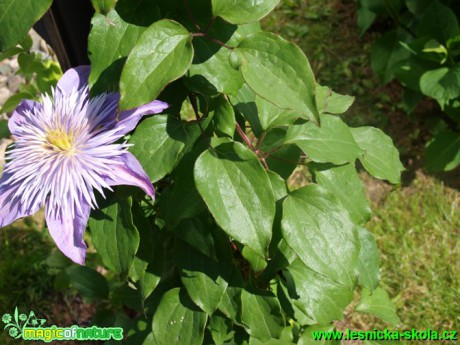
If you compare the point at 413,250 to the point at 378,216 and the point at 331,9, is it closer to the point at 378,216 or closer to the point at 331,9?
the point at 378,216

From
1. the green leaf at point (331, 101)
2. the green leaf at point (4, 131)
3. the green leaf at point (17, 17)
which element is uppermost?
the green leaf at point (17, 17)

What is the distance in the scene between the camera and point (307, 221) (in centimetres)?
78

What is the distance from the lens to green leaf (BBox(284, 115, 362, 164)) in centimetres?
87

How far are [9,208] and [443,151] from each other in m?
1.81

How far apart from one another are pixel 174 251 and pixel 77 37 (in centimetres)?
42

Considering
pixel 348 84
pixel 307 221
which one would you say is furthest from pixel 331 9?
Answer: pixel 307 221

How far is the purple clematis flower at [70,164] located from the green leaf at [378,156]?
1.47 feet

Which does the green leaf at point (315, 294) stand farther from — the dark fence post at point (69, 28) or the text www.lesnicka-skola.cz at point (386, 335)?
the dark fence post at point (69, 28)

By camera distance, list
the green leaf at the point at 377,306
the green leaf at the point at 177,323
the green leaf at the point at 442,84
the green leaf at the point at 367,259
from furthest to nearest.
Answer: the green leaf at the point at 442,84 < the green leaf at the point at 377,306 < the green leaf at the point at 367,259 < the green leaf at the point at 177,323

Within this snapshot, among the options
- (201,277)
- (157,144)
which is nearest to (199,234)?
(201,277)

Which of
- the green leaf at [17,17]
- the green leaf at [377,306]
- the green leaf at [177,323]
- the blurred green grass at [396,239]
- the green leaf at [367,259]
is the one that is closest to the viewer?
the green leaf at [17,17]

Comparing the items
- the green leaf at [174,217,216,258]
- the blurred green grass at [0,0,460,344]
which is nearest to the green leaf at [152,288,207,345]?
the green leaf at [174,217,216,258]

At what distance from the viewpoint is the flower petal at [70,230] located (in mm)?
701

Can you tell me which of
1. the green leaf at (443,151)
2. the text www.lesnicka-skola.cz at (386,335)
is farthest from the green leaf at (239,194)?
the green leaf at (443,151)
